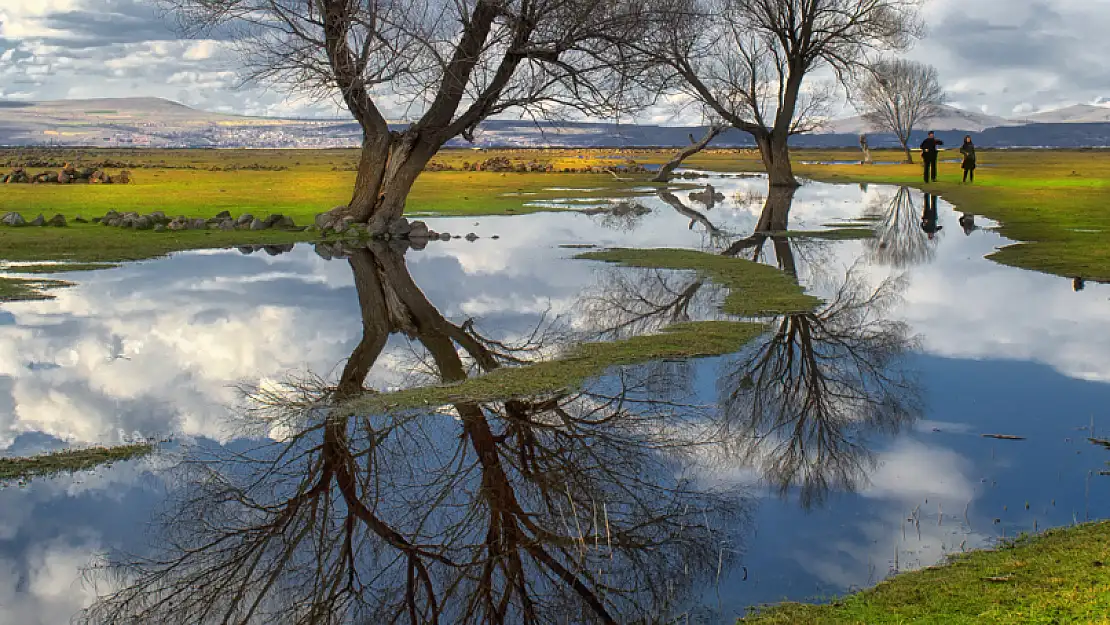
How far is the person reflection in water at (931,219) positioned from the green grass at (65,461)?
22530mm

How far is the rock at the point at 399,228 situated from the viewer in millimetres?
27625

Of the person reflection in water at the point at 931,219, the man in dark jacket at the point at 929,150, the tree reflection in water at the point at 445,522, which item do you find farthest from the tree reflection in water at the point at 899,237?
the tree reflection in water at the point at 445,522

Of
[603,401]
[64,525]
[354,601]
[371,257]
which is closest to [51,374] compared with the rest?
[64,525]

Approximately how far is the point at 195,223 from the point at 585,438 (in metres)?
22.7

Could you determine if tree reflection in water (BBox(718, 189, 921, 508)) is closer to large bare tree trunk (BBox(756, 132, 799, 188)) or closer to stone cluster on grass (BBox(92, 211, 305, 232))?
stone cluster on grass (BBox(92, 211, 305, 232))

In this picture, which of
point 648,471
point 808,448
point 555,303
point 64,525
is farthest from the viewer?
point 555,303

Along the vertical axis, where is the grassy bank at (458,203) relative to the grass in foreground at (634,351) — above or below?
above

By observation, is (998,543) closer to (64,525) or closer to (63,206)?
(64,525)

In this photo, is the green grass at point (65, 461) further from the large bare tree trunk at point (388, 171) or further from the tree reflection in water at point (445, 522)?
Result: the large bare tree trunk at point (388, 171)

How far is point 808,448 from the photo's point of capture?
8.95 metres

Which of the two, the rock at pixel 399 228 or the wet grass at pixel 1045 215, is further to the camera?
the rock at pixel 399 228

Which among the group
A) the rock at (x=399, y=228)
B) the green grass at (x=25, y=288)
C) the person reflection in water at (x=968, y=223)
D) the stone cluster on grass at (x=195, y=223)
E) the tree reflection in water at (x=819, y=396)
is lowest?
the tree reflection in water at (x=819, y=396)

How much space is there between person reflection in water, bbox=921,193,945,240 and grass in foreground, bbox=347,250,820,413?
10.9 metres

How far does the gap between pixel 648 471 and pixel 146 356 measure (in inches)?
304
